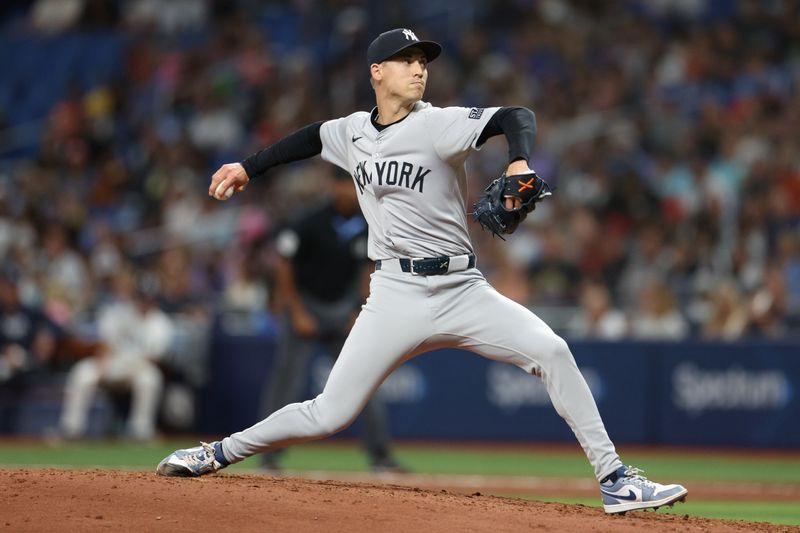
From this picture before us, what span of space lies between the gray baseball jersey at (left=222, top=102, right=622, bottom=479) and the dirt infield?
1.08 ft

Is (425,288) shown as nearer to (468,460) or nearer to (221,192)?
(221,192)

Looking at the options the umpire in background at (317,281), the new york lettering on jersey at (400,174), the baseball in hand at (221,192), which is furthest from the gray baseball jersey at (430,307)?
the umpire in background at (317,281)

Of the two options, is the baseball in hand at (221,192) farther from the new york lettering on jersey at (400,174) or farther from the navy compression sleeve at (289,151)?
the new york lettering on jersey at (400,174)

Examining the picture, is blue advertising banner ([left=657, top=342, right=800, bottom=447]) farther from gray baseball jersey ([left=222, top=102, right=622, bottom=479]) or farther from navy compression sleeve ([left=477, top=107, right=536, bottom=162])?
navy compression sleeve ([left=477, top=107, right=536, bottom=162])

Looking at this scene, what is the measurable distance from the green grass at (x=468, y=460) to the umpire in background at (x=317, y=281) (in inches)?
33.0

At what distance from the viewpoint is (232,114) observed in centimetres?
1834

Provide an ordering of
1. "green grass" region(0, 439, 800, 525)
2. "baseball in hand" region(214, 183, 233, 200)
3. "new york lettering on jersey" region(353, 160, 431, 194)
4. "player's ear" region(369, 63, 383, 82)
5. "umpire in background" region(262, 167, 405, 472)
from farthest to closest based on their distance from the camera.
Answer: "green grass" region(0, 439, 800, 525)
"umpire in background" region(262, 167, 405, 472)
"baseball in hand" region(214, 183, 233, 200)
"player's ear" region(369, 63, 383, 82)
"new york lettering on jersey" region(353, 160, 431, 194)

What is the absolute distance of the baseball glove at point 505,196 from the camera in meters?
5.36

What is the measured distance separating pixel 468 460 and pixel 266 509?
21.1ft

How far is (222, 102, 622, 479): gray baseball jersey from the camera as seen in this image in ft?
18.9

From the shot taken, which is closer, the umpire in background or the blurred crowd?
the umpire in background

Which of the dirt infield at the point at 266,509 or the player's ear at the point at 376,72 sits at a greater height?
the player's ear at the point at 376,72

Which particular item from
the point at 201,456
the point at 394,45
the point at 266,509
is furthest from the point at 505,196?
the point at 201,456

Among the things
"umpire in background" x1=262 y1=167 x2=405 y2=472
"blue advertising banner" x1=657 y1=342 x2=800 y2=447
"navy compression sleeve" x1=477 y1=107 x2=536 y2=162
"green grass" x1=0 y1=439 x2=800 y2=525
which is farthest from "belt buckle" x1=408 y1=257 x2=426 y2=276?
"blue advertising banner" x1=657 y1=342 x2=800 y2=447
